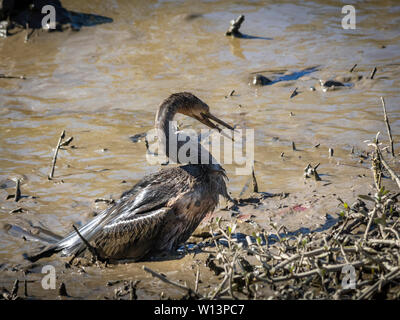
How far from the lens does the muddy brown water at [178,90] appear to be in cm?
537

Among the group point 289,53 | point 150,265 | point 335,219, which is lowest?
point 150,265

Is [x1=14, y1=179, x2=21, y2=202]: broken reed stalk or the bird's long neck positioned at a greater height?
the bird's long neck

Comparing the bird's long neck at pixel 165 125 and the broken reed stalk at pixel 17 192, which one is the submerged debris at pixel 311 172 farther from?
the broken reed stalk at pixel 17 192

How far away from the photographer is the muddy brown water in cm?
537

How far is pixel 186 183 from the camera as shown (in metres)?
5.02

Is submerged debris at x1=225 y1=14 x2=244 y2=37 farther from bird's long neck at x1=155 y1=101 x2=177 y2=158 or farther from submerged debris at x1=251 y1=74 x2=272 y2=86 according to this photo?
bird's long neck at x1=155 y1=101 x2=177 y2=158

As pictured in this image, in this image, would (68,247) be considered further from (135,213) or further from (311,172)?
(311,172)

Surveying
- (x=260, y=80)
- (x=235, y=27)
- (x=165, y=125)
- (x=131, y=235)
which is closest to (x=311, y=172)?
(x=165, y=125)

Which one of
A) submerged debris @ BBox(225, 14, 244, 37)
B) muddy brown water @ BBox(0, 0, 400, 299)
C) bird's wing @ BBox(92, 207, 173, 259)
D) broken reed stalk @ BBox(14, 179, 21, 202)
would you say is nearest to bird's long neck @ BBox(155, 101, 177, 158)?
bird's wing @ BBox(92, 207, 173, 259)

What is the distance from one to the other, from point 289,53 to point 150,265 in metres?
6.61

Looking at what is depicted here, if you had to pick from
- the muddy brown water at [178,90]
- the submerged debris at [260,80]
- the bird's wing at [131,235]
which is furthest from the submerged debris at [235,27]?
the bird's wing at [131,235]

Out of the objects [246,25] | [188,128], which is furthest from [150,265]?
[246,25]

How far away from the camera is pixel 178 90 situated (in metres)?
8.98
